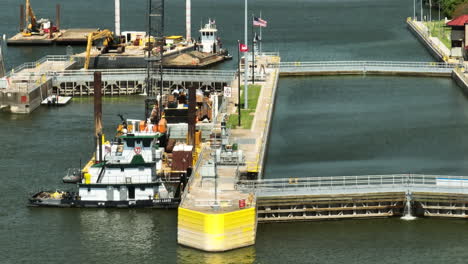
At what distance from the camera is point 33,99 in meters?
107

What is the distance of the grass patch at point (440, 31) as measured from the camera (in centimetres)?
15175

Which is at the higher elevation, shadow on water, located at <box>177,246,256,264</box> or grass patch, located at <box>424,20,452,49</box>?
grass patch, located at <box>424,20,452,49</box>

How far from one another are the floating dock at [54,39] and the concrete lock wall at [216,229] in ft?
332

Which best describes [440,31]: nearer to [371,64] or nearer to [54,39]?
[371,64]

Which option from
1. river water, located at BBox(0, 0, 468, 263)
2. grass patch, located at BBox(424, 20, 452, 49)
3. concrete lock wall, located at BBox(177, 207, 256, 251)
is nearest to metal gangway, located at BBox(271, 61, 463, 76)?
river water, located at BBox(0, 0, 468, 263)

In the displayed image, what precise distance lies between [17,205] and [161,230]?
1029 cm

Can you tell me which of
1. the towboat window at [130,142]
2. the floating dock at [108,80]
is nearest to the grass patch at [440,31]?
the floating dock at [108,80]

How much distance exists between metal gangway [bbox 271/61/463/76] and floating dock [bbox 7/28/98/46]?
42.4 meters

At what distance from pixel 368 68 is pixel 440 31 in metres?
38.6

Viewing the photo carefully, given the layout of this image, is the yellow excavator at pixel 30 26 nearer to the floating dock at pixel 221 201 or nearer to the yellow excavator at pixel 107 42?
the yellow excavator at pixel 107 42

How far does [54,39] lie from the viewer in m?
164

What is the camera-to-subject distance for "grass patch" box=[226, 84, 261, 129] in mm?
89644

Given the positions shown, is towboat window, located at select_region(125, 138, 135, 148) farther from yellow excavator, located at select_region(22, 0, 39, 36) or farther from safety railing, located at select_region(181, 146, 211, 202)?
yellow excavator, located at select_region(22, 0, 39, 36)

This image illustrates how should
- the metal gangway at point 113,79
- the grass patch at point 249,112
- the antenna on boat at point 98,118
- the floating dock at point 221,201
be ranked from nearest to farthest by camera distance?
1. the floating dock at point 221,201
2. the antenna on boat at point 98,118
3. the grass patch at point 249,112
4. the metal gangway at point 113,79
